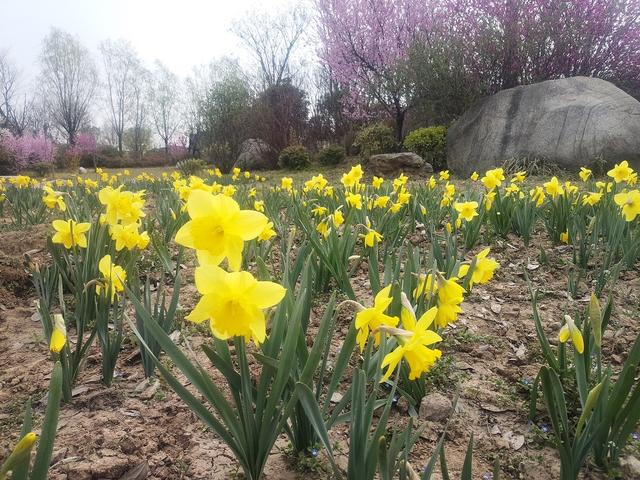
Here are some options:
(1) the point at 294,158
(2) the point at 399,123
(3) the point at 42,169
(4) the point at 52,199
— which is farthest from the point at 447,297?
(3) the point at 42,169

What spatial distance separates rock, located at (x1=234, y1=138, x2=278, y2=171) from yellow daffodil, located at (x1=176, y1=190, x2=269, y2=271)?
13986 millimetres

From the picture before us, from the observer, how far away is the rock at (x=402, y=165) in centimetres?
952

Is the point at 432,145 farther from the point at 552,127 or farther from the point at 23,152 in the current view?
the point at 23,152

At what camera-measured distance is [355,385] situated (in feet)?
3.01

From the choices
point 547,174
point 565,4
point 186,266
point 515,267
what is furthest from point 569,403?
point 565,4

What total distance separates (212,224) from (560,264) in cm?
246

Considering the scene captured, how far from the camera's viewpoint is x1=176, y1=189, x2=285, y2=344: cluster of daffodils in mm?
783

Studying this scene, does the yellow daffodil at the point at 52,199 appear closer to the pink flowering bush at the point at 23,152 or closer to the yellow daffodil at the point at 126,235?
the yellow daffodil at the point at 126,235

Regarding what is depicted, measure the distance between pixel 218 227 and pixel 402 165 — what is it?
29.8ft

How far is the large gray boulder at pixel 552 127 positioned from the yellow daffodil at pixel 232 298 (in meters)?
8.31

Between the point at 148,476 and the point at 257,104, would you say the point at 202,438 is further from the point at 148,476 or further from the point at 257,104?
the point at 257,104

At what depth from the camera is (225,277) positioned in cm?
78

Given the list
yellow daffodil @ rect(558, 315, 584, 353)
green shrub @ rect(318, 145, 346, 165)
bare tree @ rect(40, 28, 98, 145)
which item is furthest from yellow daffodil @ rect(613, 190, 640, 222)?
bare tree @ rect(40, 28, 98, 145)

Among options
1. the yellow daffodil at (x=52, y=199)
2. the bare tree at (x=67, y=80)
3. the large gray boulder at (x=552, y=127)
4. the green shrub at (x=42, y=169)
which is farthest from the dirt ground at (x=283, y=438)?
the bare tree at (x=67, y=80)
